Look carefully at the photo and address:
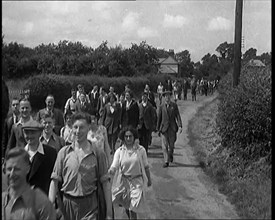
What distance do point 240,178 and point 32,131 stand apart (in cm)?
549

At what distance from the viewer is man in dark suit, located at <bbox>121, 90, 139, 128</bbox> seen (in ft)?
35.9

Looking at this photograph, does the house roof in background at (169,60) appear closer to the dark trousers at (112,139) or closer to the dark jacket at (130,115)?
the dark jacket at (130,115)

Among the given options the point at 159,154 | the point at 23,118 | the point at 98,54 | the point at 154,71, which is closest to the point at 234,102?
the point at 159,154

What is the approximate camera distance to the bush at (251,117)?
8750 mm

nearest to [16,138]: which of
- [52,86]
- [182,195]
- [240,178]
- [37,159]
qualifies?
[37,159]

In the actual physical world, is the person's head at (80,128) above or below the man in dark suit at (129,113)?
above

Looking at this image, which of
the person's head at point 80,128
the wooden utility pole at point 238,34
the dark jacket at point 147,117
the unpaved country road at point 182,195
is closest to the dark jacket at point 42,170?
the person's head at point 80,128

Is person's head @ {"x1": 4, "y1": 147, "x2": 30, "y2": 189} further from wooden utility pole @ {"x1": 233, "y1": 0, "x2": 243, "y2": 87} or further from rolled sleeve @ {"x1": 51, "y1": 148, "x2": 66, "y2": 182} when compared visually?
wooden utility pole @ {"x1": 233, "y1": 0, "x2": 243, "y2": 87}

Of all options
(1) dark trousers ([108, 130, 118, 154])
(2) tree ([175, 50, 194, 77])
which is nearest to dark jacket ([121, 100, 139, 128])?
(1) dark trousers ([108, 130, 118, 154])

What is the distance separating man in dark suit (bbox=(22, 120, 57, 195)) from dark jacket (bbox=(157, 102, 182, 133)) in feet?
20.2

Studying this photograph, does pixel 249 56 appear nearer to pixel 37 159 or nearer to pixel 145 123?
pixel 145 123

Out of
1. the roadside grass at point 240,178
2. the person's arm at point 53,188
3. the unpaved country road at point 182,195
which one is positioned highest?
the person's arm at point 53,188

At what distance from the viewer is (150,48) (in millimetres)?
44188

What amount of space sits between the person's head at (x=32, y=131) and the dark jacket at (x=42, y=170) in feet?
0.46
